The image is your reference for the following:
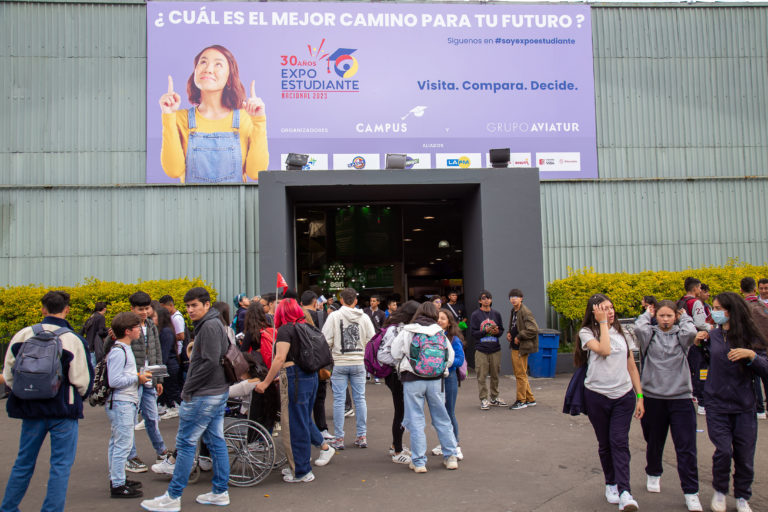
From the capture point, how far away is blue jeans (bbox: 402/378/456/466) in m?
6.18

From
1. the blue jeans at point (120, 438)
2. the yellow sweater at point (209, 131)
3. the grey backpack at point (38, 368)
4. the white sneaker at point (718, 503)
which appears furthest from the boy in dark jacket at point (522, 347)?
the yellow sweater at point (209, 131)

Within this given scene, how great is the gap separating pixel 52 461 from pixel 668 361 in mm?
5061

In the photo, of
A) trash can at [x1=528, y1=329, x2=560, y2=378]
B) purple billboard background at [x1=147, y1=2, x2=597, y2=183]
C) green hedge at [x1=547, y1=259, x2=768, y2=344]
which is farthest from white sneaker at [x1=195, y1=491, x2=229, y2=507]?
purple billboard background at [x1=147, y1=2, x2=597, y2=183]

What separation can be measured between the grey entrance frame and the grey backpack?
7.87 metres

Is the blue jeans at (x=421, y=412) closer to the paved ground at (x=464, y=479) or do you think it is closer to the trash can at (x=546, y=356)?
the paved ground at (x=464, y=479)

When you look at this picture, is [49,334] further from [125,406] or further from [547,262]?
[547,262]

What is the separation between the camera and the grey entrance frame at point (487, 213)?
41.4 ft

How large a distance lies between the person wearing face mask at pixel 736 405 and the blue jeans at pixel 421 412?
242cm

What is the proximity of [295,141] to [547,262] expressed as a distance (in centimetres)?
680

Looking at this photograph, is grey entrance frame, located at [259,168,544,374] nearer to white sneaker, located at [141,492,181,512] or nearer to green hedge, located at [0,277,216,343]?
green hedge, located at [0,277,216,343]

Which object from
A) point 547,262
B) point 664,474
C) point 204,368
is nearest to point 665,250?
point 547,262

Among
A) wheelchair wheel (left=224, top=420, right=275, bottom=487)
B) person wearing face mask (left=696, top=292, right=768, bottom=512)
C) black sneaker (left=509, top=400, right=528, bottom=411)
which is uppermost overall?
person wearing face mask (left=696, top=292, right=768, bottom=512)

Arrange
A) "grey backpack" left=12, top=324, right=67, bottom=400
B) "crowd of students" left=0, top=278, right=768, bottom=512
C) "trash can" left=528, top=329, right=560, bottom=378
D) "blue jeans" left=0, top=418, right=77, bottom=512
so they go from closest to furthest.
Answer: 1. "grey backpack" left=12, top=324, right=67, bottom=400
2. "blue jeans" left=0, top=418, right=77, bottom=512
3. "crowd of students" left=0, top=278, right=768, bottom=512
4. "trash can" left=528, top=329, right=560, bottom=378

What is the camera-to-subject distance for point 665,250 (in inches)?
603
